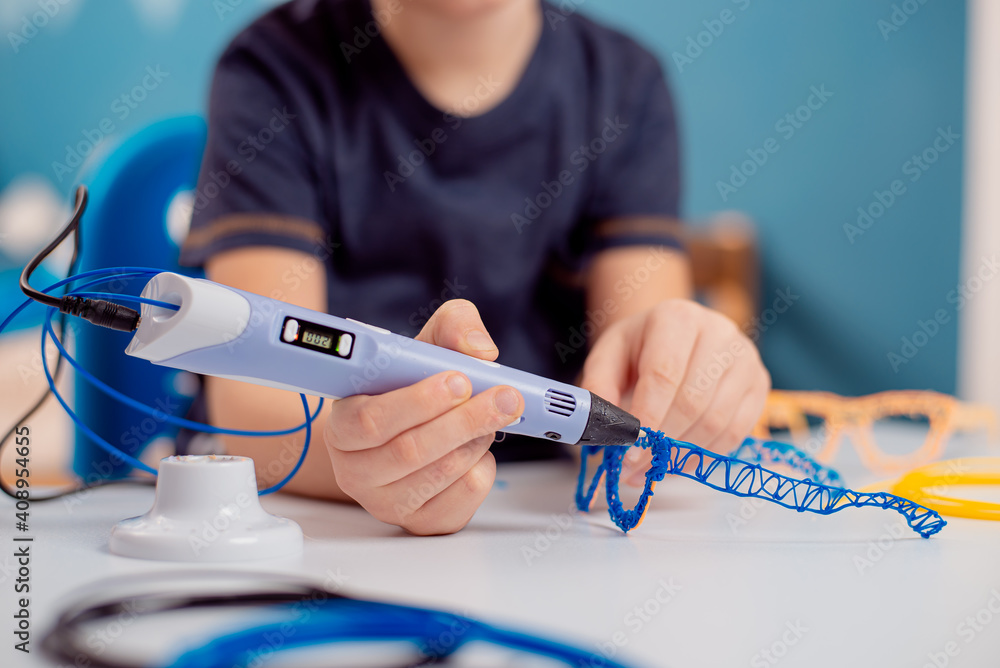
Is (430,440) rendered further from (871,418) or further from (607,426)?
(871,418)

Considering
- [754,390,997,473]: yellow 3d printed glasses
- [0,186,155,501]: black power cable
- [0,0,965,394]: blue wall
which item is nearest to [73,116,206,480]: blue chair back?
[0,186,155,501]: black power cable

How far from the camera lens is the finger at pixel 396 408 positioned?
0.35 meters

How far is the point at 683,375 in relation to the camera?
47 cm

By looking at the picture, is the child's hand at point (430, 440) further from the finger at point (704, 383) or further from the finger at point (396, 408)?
the finger at point (704, 383)

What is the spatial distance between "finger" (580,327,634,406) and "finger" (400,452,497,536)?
10cm

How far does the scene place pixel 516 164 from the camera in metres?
0.75

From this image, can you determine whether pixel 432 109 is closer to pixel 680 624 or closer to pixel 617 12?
pixel 680 624

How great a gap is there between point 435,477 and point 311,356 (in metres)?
0.09

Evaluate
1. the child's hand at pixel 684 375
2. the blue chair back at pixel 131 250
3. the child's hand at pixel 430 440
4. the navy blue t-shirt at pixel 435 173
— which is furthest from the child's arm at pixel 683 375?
the blue chair back at pixel 131 250

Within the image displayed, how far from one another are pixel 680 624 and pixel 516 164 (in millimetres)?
546

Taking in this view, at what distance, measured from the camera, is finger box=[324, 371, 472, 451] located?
13.9 inches

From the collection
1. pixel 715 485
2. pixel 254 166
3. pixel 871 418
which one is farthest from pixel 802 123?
pixel 715 485

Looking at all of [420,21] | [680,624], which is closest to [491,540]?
[680,624]

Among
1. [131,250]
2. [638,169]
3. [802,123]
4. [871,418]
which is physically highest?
[802,123]
